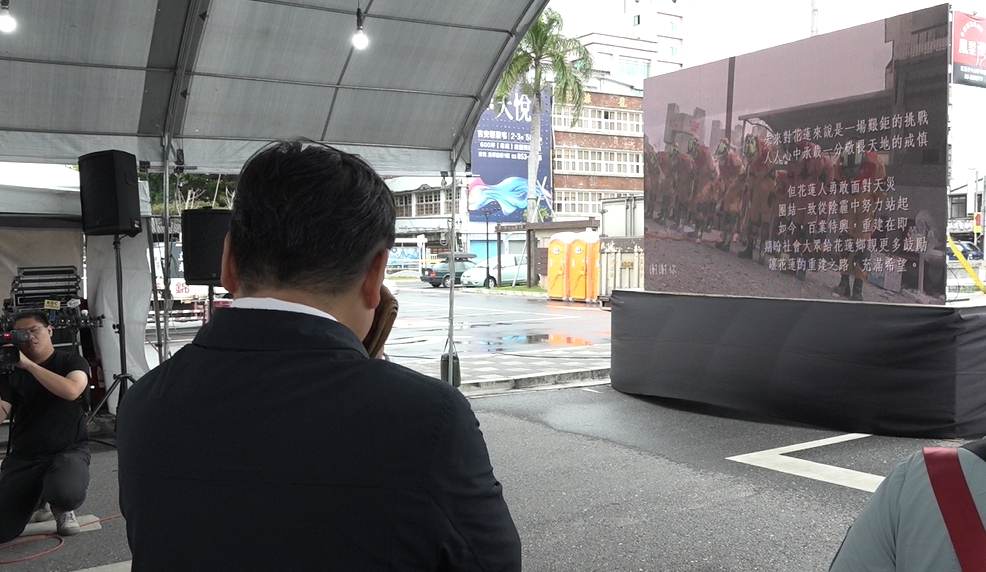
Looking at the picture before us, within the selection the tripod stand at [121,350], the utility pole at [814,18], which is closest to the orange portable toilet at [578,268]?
the utility pole at [814,18]

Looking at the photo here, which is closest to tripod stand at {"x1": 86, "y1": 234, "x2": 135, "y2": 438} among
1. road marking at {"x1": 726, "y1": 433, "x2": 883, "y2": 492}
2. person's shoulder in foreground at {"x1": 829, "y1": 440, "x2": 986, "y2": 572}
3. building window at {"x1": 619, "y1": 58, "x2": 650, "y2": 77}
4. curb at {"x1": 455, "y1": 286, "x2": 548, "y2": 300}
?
road marking at {"x1": 726, "y1": 433, "x2": 883, "y2": 492}

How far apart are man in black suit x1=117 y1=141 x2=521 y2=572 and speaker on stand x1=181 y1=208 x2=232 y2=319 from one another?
6965 millimetres

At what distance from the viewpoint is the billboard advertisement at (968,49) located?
6.98 meters

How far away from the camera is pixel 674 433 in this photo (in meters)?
7.68

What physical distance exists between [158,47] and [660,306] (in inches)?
217

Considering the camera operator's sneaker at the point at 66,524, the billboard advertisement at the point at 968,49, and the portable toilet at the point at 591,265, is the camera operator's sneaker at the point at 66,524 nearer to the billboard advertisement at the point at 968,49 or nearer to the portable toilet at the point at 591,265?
the billboard advertisement at the point at 968,49

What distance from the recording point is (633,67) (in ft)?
270

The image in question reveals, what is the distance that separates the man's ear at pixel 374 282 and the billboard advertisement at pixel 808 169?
667 centimetres

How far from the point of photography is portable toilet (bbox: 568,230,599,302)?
25.9 metres

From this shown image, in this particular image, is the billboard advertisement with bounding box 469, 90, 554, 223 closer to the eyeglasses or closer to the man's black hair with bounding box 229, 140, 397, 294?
the eyeglasses

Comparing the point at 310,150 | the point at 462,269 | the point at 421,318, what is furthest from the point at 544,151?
the point at 310,150

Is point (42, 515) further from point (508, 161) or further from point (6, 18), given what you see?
point (508, 161)

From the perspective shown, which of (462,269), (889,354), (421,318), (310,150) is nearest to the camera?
(310,150)

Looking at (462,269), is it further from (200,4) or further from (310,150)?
(310,150)
